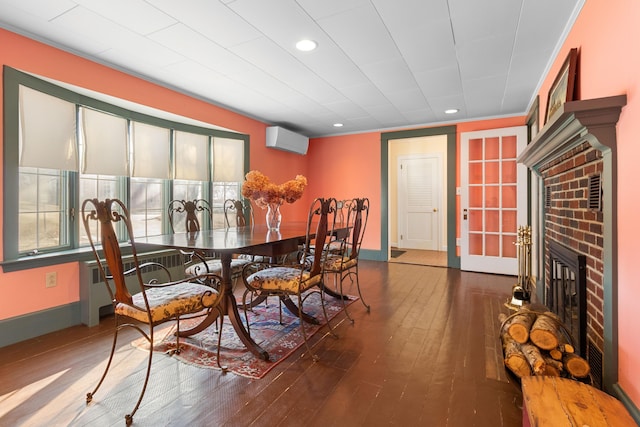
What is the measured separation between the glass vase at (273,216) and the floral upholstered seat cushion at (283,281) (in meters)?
0.68

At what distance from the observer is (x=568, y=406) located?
1.23m

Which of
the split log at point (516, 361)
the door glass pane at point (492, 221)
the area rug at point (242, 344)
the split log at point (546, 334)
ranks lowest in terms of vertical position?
the area rug at point (242, 344)

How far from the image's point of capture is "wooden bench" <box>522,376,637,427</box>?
1.15 m

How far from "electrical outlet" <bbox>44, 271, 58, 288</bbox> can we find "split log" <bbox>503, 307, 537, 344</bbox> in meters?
3.43

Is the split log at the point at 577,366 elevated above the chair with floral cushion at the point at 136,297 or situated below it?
below

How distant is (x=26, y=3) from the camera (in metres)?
2.07

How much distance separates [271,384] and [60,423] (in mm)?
999

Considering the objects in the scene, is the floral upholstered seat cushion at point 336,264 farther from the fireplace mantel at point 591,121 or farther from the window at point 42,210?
the window at point 42,210

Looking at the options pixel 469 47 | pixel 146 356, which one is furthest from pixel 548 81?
pixel 146 356

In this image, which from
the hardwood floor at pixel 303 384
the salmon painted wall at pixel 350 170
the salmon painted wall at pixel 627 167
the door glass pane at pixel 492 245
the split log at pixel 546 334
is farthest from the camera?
the salmon painted wall at pixel 350 170

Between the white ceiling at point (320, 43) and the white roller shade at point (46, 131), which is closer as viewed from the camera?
the white ceiling at point (320, 43)

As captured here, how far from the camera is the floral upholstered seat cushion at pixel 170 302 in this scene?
1.70 m

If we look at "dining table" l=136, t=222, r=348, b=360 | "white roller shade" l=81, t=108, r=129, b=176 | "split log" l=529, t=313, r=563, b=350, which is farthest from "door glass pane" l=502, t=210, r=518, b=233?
"white roller shade" l=81, t=108, r=129, b=176

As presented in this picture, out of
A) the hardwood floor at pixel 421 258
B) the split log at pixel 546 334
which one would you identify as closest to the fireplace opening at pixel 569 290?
the split log at pixel 546 334
